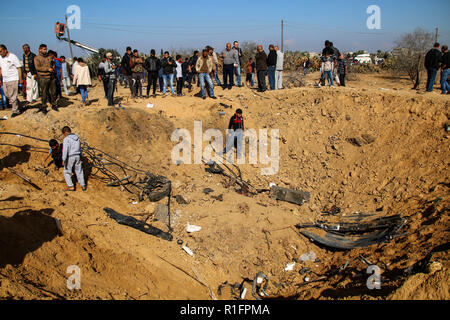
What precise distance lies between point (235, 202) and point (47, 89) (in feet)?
19.1

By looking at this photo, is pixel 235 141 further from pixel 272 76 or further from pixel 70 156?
pixel 70 156

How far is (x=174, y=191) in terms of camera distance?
7332 millimetres

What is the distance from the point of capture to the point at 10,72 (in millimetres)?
7168

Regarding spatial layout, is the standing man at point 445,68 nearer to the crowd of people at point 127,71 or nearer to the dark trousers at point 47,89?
the crowd of people at point 127,71

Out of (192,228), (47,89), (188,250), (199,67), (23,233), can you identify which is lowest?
(188,250)

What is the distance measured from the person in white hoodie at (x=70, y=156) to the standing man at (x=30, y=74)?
423 cm

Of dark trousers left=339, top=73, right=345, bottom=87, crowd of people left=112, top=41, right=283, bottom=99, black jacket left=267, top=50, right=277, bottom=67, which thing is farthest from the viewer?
dark trousers left=339, top=73, right=345, bottom=87

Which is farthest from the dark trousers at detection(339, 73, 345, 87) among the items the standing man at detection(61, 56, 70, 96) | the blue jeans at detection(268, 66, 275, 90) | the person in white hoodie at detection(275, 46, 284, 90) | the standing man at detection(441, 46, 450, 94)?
the standing man at detection(61, 56, 70, 96)

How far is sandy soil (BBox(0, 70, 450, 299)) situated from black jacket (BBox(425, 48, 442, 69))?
144 cm

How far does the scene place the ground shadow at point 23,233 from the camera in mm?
4168

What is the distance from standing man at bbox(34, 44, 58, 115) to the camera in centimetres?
746

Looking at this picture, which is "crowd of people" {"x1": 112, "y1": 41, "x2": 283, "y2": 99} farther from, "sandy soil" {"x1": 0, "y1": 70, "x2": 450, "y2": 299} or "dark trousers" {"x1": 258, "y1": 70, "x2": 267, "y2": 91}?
"sandy soil" {"x1": 0, "y1": 70, "x2": 450, "y2": 299}

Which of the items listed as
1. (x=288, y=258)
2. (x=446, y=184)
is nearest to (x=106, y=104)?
(x=288, y=258)

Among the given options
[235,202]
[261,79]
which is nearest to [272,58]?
[261,79]
